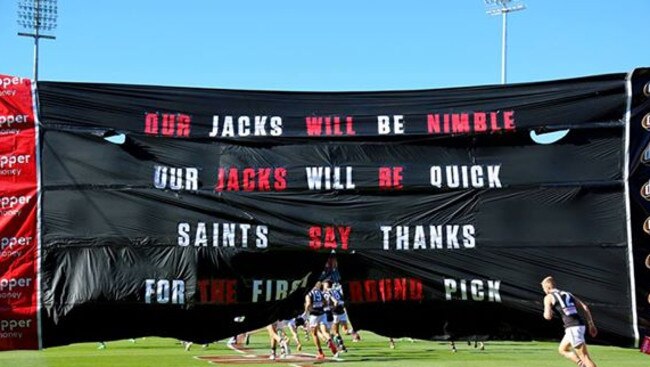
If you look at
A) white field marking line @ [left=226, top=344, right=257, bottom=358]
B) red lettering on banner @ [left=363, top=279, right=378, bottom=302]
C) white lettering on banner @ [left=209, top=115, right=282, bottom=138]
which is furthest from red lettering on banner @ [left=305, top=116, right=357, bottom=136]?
white field marking line @ [left=226, top=344, right=257, bottom=358]

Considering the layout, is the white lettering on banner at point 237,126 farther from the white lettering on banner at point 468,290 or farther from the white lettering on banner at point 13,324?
the white lettering on banner at point 13,324

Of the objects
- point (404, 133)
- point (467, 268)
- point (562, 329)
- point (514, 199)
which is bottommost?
point (562, 329)

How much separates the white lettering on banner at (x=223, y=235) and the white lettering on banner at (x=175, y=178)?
1.21ft

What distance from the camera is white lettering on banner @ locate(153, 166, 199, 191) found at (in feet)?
30.0

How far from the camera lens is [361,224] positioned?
9.23m

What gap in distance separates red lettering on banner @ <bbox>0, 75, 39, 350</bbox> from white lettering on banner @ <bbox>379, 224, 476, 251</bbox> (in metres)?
3.34

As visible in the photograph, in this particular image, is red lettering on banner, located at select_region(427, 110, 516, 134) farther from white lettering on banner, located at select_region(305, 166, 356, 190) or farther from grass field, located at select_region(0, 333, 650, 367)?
grass field, located at select_region(0, 333, 650, 367)

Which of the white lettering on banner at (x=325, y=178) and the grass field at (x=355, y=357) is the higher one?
the white lettering on banner at (x=325, y=178)

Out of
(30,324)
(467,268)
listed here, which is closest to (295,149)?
(467,268)

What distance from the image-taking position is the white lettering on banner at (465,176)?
9.30 meters

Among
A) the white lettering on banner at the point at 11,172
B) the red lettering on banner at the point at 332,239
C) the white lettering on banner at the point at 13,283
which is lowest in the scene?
the white lettering on banner at the point at 13,283

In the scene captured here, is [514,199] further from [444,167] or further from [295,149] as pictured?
[295,149]

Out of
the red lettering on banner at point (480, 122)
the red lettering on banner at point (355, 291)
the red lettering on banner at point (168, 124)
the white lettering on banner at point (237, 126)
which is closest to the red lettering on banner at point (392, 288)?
the red lettering on banner at point (355, 291)

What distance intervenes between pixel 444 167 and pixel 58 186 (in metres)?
3.71
